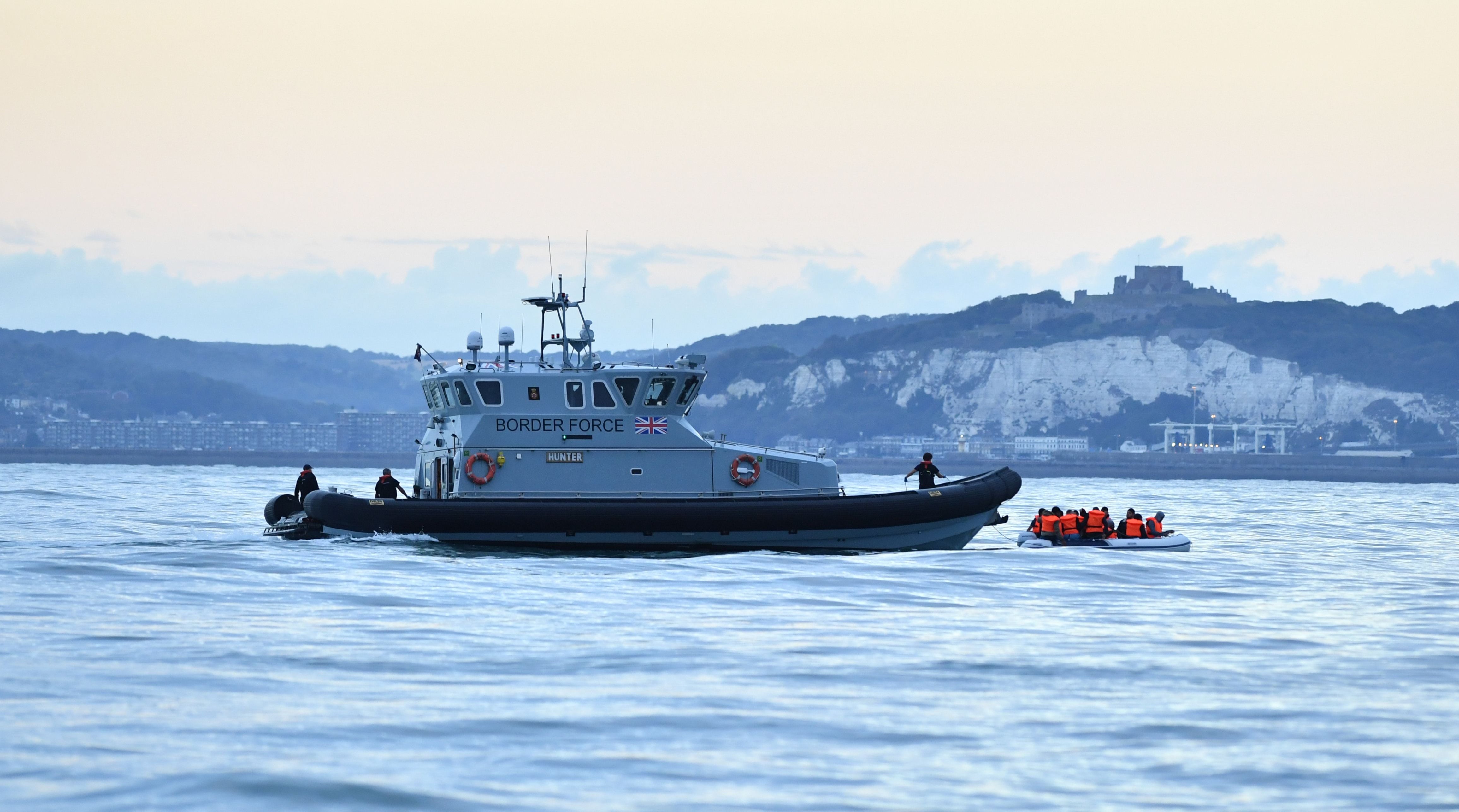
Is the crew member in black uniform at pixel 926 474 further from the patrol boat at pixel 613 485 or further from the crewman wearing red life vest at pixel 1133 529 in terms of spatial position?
the crewman wearing red life vest at pixel 1133 529

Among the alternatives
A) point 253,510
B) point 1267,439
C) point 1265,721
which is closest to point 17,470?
point 253,510

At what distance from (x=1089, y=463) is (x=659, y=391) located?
13242 cm

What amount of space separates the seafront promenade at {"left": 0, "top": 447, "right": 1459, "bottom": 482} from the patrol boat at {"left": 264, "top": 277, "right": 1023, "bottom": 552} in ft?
322

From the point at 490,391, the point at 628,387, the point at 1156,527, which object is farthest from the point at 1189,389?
the point at 490,391

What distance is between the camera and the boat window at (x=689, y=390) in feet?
83.4

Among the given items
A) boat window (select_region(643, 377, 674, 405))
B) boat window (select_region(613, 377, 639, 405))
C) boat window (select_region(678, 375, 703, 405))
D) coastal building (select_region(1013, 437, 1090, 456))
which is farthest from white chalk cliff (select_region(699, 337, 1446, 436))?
boat window (select_region(613, 377, 639, 405))

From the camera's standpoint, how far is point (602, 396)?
82.5 feet

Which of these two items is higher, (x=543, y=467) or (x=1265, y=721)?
(x=543, y=467)

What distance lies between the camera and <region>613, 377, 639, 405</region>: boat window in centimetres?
2506

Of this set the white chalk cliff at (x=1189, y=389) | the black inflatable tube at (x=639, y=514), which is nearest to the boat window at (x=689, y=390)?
the black inflatable tube at (x=639, y=514)

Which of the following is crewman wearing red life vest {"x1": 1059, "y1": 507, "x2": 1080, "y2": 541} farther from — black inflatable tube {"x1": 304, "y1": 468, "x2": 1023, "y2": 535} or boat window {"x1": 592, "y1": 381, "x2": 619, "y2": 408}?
boat window {"x1": 592, "y1": 381, "x2": 619, "y2": 408}

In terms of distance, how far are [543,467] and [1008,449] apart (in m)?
165

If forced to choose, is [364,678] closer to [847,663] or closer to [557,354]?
[847,663]

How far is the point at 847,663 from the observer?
46.2 feet
